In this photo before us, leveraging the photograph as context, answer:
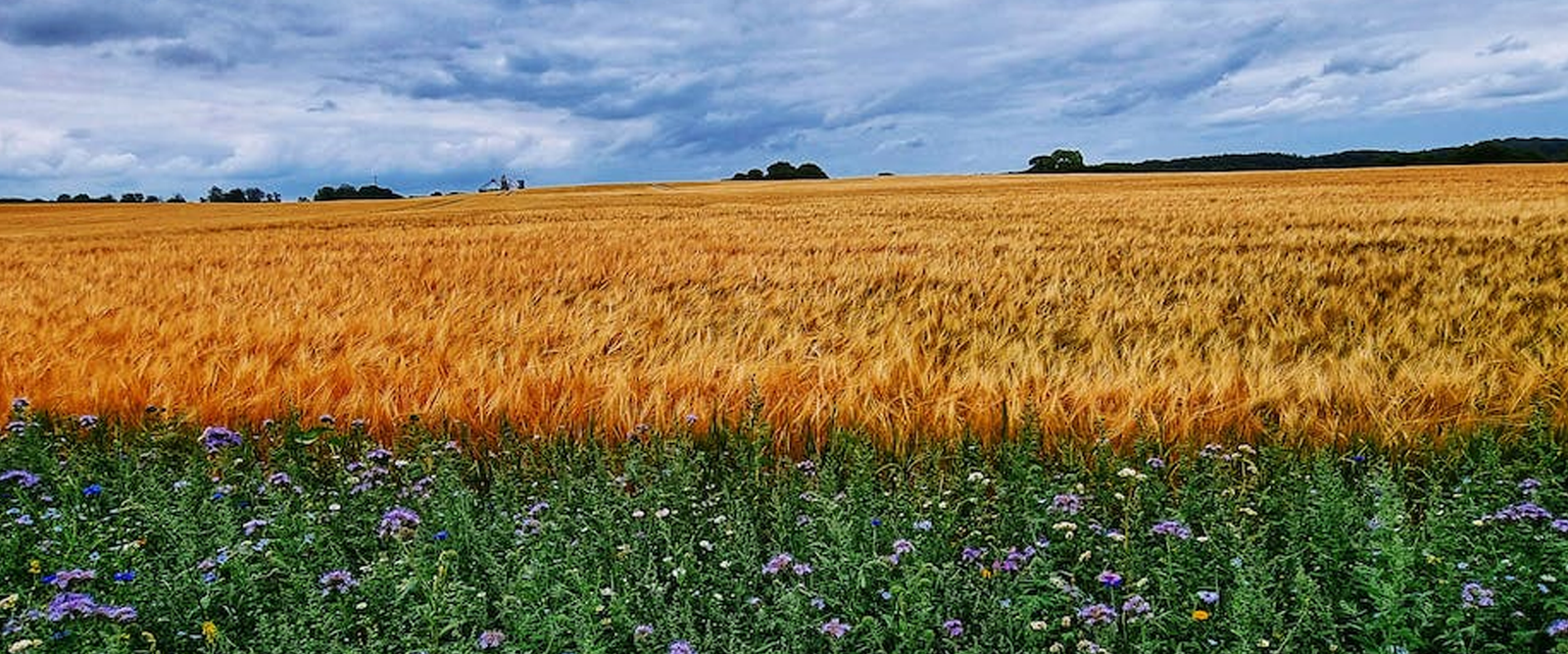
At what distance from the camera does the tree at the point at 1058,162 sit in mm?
107188

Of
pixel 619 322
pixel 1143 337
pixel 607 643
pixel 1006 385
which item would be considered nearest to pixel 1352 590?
pixel 1006 385

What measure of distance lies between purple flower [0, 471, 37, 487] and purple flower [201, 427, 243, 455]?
1.98 feet

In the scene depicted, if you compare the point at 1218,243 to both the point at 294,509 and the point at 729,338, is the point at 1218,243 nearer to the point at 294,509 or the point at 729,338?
the point at 729,338

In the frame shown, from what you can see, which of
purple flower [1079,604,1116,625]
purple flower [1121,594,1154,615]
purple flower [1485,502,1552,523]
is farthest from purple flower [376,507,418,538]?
purple flower [1485,502,1552,523]

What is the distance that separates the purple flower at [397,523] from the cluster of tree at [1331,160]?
3828 inches

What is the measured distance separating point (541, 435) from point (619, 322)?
2.09 metres

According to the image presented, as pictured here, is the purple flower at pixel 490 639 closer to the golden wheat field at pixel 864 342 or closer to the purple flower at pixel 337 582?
the purple flower at pixel 337 582

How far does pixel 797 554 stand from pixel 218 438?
2.82 m

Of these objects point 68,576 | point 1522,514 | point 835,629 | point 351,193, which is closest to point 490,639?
point 835,629

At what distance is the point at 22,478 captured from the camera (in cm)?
385

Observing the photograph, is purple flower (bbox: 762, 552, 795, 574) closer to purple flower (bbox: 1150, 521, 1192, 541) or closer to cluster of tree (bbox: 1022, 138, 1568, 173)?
purple flower (bbox: 1150, 521, 1192, 541)

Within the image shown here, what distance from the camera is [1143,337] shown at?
5336 mm

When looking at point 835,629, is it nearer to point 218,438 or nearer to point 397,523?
point 397,523

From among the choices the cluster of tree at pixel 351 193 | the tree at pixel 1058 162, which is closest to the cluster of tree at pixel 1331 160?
the tree at pixel 1058 162
